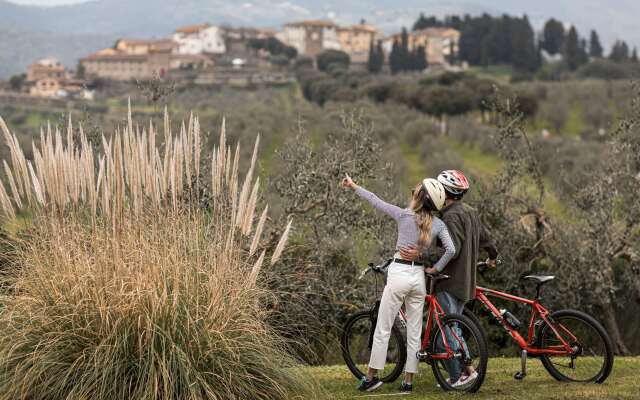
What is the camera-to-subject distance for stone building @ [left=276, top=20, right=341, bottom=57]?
6855 inches

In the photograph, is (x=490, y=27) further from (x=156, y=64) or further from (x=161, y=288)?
(x=161, y=288)

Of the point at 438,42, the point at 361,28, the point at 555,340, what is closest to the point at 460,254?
the point at 555,340

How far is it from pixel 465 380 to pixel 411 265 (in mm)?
1006

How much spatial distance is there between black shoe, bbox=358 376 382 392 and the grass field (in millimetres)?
48

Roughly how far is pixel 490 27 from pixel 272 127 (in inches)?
3597

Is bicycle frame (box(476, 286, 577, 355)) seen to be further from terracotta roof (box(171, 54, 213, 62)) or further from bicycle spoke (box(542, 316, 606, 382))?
terracotta roof (box(171, 54, 213, 62))

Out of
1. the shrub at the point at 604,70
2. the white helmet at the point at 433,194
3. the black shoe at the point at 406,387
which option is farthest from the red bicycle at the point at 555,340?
the shrub at the point at 604,70

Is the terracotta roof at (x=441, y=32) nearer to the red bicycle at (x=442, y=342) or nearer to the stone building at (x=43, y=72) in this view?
the stone building at (x=43, y=72)

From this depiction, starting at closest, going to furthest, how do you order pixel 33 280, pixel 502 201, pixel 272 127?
pixel 33 280
pixel 502 201
pixel 272 127

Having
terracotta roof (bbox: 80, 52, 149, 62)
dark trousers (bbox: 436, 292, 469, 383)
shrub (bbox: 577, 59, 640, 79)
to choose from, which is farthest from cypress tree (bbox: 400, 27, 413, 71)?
dark trousers (bbox: 436, 292, 469, 383)

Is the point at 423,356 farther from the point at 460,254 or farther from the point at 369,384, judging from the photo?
the point at 460,254

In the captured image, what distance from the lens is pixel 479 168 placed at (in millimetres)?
53656

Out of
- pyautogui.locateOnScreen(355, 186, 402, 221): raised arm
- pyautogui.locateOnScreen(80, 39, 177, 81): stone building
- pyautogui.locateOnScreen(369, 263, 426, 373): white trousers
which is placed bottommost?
pyautogui.locateOnScreen(80, 39, 177, 81): stone building

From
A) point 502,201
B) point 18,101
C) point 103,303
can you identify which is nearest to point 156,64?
point 18,101
